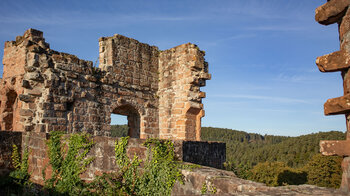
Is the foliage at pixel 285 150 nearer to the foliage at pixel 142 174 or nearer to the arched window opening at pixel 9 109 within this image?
the arched window opening at pixel 9 109

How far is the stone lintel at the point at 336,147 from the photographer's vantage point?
297 centimetres

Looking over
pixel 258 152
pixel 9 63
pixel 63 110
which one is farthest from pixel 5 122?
pixel 258 152

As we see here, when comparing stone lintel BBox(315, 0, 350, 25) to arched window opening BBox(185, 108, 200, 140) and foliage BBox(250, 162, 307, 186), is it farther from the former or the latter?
foliage BBox(250, 162, 307, 186)

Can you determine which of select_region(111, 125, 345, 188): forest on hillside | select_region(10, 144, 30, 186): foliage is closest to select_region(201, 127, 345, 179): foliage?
select_region(111, 125, 345, 188): forest on hillside

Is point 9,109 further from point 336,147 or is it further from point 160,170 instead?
point 336,147

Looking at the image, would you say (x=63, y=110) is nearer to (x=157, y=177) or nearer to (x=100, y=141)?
(x=100, y=141)

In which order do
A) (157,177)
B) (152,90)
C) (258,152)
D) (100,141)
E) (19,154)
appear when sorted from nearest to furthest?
(157,177)
(100,141)
(19,154)
(152,90)
(258,152)

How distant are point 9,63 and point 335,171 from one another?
2691 centimetres

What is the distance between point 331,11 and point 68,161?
4811 millimetres

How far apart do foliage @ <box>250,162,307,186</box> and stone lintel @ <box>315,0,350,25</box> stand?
2656 cm

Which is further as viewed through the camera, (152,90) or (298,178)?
(298,178)

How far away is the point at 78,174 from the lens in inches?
214

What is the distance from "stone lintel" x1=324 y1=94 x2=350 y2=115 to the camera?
9.85 feet

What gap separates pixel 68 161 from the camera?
568 centimetres
